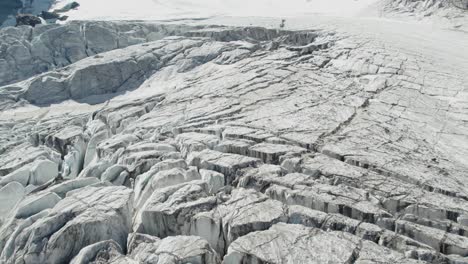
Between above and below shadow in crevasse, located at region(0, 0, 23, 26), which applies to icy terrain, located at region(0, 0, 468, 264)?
below

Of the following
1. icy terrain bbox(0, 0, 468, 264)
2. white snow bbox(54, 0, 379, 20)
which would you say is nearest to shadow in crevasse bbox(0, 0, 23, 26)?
white snow bbox(54, 0, 379, 20)

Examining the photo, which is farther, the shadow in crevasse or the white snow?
the shadow in crevasse

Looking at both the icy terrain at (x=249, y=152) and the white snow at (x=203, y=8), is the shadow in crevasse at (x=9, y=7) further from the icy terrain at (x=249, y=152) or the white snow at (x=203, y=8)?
the icy terrain at (x=249, y=152)

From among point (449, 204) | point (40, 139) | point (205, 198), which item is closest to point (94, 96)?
point (40, 139)

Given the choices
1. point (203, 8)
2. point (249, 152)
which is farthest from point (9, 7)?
point (249, 152)

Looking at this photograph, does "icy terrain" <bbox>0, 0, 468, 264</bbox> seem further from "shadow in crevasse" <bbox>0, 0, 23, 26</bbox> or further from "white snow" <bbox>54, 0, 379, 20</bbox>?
"shadow in crevasse" <bbox>0, 0, 23, 26</bbox>

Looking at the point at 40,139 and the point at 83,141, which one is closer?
the point at 83,141

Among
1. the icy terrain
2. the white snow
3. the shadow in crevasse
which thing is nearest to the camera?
the icy terrain

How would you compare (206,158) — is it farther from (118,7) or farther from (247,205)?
(118,7)

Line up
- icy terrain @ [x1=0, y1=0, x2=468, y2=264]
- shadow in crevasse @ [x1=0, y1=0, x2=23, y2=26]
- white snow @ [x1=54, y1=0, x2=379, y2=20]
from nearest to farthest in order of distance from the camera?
1. icy terrain @ [x1=0, y1=0, x2=468, y2=264]
2. white snow @ [x1=54, y1=0, x2=379, y2=20]
3. shadow in crevasse @ [x1=0, y1=0, x2=23, y2=26]
